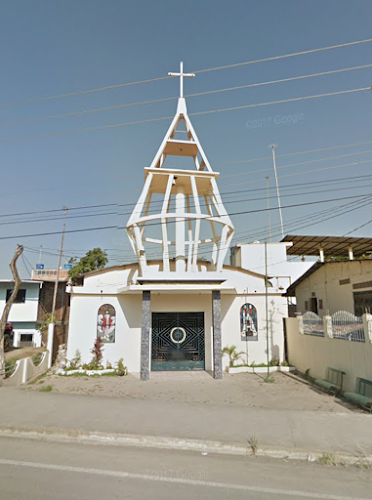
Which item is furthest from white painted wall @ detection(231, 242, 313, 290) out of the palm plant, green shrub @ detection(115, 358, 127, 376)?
green shrub @ detection(115, 358, 127, 376)

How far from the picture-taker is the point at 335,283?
56.9 feet

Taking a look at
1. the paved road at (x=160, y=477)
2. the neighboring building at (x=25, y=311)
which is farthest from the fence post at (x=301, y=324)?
the neighboring building at (x=25, y=311)

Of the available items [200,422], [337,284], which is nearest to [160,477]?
[200,422]

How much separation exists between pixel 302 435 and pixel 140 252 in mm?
9888

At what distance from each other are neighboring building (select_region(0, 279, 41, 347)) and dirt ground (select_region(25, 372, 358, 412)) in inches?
411

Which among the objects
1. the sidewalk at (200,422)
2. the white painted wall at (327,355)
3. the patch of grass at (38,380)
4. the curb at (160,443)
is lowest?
the patch of grass at (38,380)

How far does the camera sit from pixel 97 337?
1419 centimetres

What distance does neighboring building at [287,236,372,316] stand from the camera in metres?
15.3

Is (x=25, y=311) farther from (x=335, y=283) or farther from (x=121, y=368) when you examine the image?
(x=335, y=283)

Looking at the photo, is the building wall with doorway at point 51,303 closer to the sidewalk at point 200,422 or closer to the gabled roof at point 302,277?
the sidewalk at point 200,422

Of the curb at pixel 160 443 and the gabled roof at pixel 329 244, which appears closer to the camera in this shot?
the curb at pixel 160 443

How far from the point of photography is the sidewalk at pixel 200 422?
5766 millimetres

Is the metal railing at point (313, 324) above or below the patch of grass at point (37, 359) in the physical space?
above

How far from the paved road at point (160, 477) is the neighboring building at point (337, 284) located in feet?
40.0
